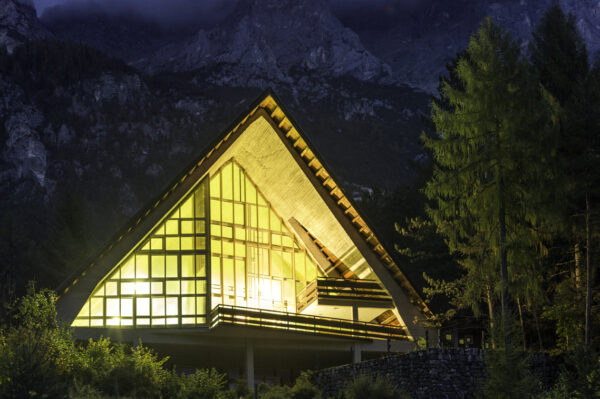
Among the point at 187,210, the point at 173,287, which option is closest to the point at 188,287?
the point at 173,287

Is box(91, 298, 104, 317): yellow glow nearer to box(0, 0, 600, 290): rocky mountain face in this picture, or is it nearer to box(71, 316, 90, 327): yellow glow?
box(71, 316, 90, 327): yellow glow

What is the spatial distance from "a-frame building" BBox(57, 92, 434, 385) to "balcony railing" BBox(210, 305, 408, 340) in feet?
0.18

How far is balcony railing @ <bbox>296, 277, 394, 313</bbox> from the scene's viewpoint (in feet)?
109

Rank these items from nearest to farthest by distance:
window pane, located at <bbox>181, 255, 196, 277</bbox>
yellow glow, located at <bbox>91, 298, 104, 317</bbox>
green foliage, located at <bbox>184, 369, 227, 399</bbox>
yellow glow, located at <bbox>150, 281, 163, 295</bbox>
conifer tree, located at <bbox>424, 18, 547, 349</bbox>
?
conifer tree, located at <bbox>424, 18, 547, 349</bbox>
green foliage, located at <bbox>184, 369, 227, 399</bbox>
yellow glow, located at <bbox>91, 298, 104, 317</bbox>
yellow glow, located at <bbox>150, 281, 163, 295</bbox>
window pane, located at <bbox>181, 255, 196, 277</bbox>

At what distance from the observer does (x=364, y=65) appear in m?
187

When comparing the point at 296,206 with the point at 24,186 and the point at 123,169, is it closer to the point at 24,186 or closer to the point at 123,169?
the point at 24,186

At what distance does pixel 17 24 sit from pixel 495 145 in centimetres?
16942

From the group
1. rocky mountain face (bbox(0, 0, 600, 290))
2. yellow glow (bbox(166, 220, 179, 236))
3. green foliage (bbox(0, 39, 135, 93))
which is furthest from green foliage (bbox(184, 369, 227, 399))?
green foliage (bbox(0, 39, 135, 93))

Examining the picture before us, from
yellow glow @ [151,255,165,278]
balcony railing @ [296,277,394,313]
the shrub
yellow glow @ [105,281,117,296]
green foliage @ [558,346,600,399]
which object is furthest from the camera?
balcony railing @ [296,277,394,313]

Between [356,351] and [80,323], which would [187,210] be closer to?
[80,323]

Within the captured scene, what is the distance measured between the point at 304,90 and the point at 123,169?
63.7 metres

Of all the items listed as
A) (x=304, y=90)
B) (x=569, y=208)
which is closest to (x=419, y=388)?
(x=569, y=208)

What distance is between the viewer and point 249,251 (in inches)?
1347

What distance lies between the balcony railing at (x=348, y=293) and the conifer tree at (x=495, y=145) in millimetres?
9697
